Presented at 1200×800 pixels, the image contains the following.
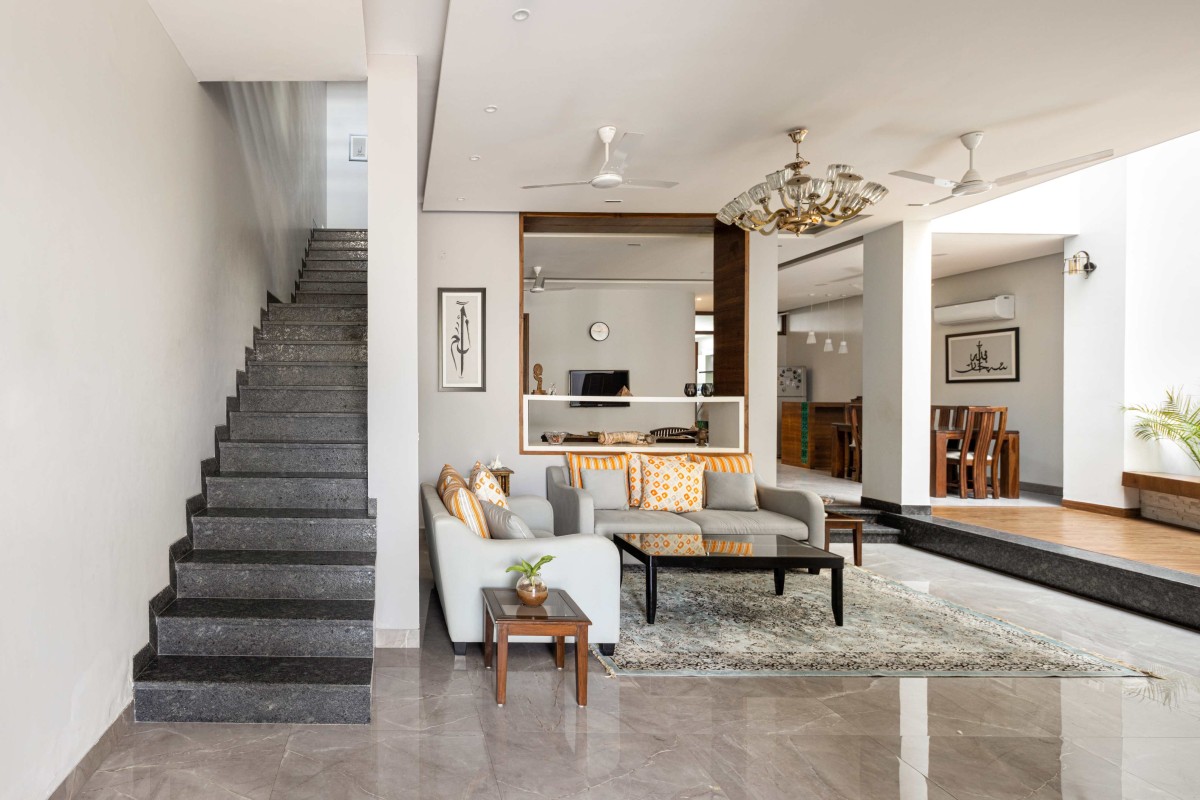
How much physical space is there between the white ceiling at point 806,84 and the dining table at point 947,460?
367cm

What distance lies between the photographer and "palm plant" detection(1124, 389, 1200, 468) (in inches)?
260

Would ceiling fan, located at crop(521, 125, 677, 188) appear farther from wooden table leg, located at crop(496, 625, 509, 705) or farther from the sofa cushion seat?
wooden table leg, located at crop(496, 625, 509, 705)

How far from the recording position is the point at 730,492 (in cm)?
568

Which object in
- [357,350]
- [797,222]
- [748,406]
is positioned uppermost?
[797,222]

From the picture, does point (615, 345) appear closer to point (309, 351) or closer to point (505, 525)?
point (309, 351)

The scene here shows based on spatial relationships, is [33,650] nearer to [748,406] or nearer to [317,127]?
[748,406]

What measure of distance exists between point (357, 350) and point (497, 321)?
1528mm

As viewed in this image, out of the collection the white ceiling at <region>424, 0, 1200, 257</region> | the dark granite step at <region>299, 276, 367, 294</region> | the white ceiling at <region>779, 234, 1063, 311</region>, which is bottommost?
the dark granite step at <region>299, 276, 367, 294</region>

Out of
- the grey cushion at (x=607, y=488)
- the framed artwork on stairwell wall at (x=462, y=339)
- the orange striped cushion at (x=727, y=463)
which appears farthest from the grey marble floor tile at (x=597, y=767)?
the framed artwork on stairwell wall at (x=462, y=339)

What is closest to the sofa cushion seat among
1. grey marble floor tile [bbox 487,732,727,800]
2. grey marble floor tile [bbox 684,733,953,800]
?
grey marble floor tile [bbox 684,733,953,800]

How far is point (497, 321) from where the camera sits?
648cm

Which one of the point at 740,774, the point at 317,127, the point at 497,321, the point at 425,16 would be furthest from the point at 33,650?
the point at 317,127

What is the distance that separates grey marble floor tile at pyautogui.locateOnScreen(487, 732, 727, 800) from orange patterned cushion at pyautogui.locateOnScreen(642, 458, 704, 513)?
2.88m

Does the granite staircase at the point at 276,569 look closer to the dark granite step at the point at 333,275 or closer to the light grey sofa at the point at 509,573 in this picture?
the light grey sofa at the point at 509,573
